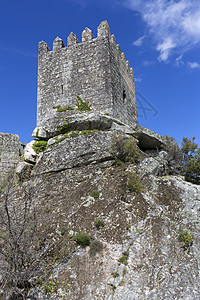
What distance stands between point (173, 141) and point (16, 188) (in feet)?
29.3

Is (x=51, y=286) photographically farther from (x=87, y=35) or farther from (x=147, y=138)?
(x=87, y=35)

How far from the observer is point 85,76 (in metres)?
15.5

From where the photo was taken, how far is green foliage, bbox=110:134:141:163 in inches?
478

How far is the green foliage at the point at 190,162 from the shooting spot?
46.7ft

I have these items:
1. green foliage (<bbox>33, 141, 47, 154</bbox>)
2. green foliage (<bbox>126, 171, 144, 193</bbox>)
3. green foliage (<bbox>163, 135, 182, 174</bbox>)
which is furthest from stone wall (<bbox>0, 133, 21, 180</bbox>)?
green foliage (<bbox>163, 135, 182, 174</bbox>)

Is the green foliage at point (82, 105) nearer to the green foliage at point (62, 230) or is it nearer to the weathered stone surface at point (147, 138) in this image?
the weathered stone surface at point (147, 138)

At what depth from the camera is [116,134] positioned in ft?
43.2

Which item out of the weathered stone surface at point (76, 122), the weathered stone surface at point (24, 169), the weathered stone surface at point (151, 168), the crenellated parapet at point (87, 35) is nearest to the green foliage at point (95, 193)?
the weathered stone surface at point (151, 168)

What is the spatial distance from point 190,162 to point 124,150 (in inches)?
174

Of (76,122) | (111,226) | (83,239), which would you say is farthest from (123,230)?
(76,122)

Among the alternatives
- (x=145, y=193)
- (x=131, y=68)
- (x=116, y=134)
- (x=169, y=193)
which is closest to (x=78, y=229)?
(x=145, y=193)

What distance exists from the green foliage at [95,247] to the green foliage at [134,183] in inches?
103

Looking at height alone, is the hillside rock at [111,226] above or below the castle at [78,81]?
below

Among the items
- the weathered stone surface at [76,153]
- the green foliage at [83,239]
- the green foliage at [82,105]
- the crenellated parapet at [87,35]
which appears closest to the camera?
the green foliage at [83,239]
